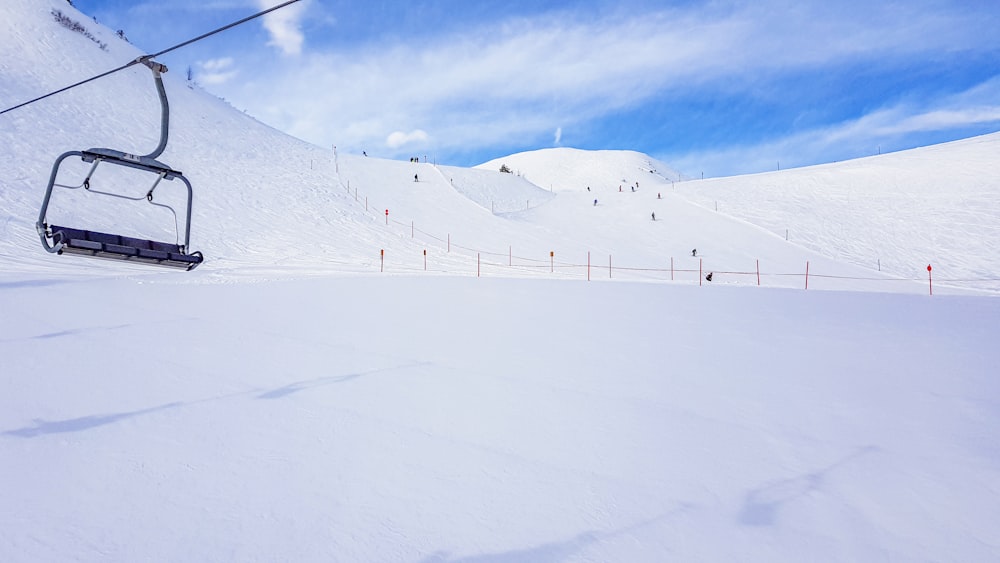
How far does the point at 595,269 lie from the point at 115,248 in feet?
69.1

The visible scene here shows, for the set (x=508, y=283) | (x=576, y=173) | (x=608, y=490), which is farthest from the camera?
(x=576, y=173)

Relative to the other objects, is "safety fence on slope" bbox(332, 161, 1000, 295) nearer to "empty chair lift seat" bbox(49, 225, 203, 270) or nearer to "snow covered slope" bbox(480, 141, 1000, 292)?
"snow covered slope" bbox(480, 141, 1000, 292)

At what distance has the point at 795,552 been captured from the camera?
2.68m

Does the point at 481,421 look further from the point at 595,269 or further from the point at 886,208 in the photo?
the point at 886,208

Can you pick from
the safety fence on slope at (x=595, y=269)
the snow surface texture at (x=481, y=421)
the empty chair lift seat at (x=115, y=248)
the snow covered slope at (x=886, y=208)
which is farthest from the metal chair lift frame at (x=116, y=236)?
the snow covered slope at (x=886, y=208)

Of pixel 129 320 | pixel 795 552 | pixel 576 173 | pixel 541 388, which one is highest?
pixel 576 173

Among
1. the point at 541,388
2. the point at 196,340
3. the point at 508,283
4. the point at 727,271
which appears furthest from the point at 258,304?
the point at 727,271

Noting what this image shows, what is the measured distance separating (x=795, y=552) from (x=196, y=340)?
634cm

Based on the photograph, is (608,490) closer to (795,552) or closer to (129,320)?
(795,552)

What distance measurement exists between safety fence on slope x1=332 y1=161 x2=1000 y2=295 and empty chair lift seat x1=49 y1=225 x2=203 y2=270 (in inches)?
571

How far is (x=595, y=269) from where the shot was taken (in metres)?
24.2

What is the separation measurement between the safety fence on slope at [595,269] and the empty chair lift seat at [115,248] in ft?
47.6

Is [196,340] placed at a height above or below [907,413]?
above

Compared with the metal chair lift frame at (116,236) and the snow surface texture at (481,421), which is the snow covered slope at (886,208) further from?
the metal chair lift frame at (116,236)
